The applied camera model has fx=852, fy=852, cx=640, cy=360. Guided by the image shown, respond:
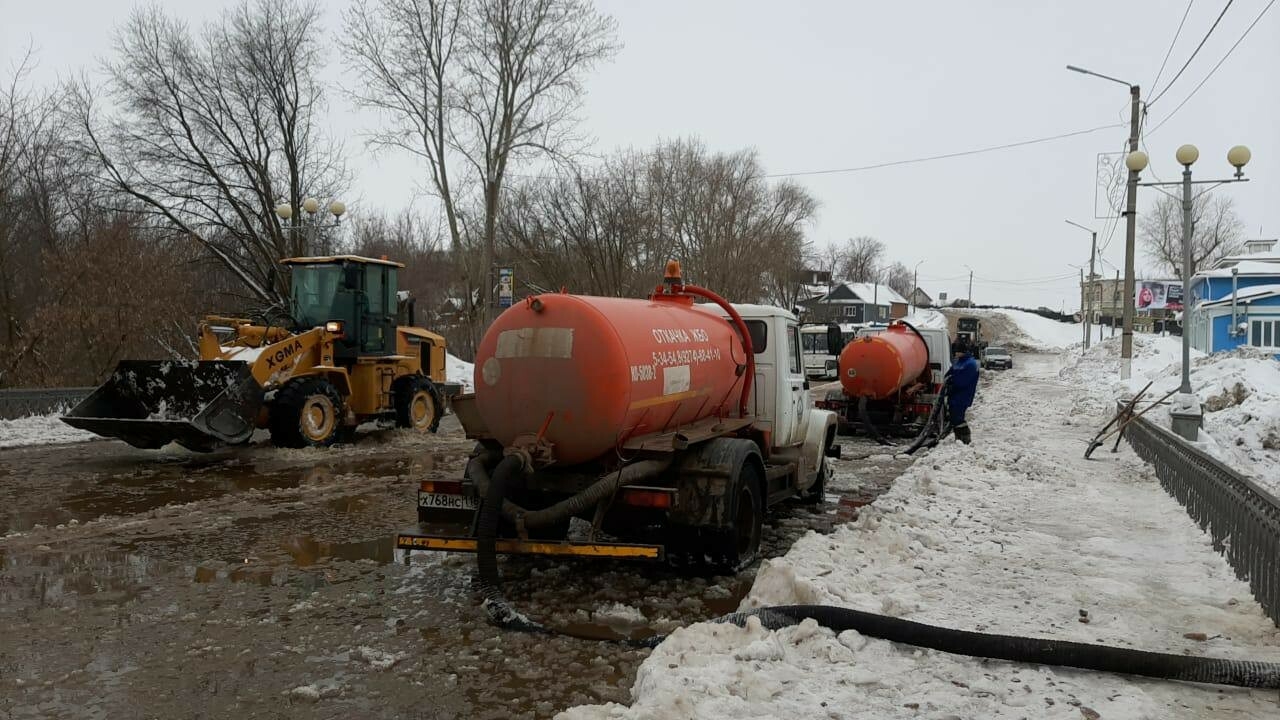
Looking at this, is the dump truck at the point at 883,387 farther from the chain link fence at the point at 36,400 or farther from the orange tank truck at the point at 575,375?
the chain link fence at the point at 36,400

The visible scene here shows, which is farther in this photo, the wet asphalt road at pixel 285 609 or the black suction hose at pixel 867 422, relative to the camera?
the black suction hose at pixel 867 422

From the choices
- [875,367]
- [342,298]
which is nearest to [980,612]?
[875,367]

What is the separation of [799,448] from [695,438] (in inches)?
115

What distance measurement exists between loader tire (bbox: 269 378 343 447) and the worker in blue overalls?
10.5 meters

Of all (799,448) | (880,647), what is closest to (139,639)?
(880,647)

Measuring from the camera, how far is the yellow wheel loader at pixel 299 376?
40.9 ft

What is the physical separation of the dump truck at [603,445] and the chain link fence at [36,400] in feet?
43.1

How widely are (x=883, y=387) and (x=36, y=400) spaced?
16.6 metres

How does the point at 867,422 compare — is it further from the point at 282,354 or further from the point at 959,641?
the point at 959,641

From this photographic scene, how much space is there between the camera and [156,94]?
27938 millimetres

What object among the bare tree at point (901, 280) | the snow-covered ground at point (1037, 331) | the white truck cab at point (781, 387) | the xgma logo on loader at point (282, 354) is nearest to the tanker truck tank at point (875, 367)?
the white truck cab at point (781, 387)

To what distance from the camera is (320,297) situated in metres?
15.2

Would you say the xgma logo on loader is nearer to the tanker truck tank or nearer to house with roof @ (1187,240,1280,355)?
the tanker truck tank

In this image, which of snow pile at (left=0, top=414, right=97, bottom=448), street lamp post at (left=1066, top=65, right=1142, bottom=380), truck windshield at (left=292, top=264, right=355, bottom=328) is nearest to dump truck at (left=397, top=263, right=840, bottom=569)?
truck windshield at (left=292, top=264, right=355, bottom=328)
